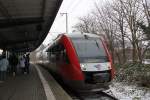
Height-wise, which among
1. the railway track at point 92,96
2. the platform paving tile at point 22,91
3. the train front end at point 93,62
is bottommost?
the railway track at point 92,96

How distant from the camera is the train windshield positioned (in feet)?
53.0

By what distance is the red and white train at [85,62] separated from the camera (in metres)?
15.5

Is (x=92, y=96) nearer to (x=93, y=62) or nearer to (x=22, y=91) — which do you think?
(x=93, y=62)

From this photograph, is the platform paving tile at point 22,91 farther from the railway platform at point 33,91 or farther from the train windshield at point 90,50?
the train windshield at point 90,50

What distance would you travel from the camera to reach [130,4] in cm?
3581

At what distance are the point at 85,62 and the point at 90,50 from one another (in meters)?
1.00

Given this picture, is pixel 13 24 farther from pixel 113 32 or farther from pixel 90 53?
pixel 113 32

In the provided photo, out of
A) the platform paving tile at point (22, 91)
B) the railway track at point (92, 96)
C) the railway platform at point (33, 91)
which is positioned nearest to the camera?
the railway platform at point (33, 91)

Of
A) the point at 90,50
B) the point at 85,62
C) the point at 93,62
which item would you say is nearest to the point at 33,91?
the point at 85,62

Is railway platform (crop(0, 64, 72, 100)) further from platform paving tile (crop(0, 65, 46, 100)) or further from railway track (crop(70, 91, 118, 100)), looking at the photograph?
railway track (crop(70, 91, 118, 100))

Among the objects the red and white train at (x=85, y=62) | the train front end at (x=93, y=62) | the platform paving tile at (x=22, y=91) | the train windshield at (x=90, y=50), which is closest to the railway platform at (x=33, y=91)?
the platform paving tile at (x=22, y=91)

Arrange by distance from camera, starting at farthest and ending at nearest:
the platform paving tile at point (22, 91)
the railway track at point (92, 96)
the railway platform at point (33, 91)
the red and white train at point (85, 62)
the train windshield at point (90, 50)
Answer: the railway track at point (92, 96) → the train windshield at point (90, 50) → the red and white train at point (85, 62) → the platform paving tile at point (22, 91) → the railway platform at point (33, 91)

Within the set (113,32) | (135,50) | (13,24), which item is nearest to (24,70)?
(13,24)

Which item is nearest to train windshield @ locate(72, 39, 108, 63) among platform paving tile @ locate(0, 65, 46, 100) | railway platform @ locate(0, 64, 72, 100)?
railway platform @ locate(0, 64, 72, 100)
